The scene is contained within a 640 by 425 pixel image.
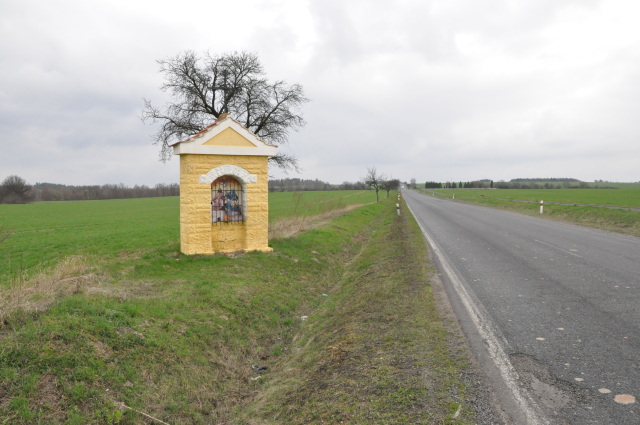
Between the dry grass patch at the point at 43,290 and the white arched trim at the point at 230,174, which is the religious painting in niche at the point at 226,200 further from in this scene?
the dry grass patch at the point at 43,290

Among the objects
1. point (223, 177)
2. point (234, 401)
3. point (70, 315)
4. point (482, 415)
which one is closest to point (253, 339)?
point (234, 401)

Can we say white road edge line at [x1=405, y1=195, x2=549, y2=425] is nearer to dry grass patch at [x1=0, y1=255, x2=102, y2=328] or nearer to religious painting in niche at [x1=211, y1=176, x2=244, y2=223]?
dry grass patch at [x1=0, y1=255, x2=102, y2=328]

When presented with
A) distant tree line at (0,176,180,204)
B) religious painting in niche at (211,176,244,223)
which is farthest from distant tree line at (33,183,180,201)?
religious painting in niche at (211,176,244,223)

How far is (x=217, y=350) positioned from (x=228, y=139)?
687 centimetres

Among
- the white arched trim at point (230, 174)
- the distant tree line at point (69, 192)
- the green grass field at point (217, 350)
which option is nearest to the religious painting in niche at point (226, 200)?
the white arched trim at point (230, 174)

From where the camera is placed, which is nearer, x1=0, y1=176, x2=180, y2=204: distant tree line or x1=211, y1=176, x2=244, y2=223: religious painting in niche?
x1=211, y1=176, x2=244, y2=223: religious painting in niche

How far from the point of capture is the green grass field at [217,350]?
4.21m

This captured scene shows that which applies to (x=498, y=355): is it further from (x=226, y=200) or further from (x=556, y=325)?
(x=226, y=200)

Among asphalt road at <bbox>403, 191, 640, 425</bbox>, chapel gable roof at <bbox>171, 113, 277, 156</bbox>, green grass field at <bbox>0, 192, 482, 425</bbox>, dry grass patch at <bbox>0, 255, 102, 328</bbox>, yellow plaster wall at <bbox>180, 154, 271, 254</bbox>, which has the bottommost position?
green grass field at <bbox>0, 192, 482, 425</bbox>

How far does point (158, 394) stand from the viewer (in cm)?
508

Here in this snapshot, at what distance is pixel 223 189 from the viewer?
1248cm

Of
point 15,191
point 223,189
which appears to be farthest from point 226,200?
point 15,191

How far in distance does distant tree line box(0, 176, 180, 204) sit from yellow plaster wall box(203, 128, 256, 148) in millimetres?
78800

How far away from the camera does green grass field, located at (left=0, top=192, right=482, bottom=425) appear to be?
421 cm
